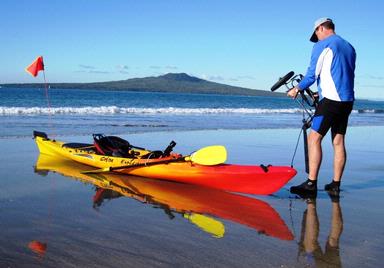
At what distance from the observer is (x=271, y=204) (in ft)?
16.3

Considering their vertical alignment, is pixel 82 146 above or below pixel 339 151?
below

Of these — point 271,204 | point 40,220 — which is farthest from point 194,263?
A: point 271,204

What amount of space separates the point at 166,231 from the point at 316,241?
47.7 inches

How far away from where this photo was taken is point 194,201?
5.07m

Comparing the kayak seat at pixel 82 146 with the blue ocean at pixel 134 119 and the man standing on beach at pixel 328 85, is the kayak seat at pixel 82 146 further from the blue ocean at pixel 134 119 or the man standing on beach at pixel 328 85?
the man standing on beach at pixel 328 85

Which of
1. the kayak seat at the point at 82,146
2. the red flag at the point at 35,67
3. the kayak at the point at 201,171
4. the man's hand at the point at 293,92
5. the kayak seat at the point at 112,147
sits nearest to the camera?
the kayak at the point at 201,171

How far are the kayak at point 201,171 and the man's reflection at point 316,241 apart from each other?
0.61 metres

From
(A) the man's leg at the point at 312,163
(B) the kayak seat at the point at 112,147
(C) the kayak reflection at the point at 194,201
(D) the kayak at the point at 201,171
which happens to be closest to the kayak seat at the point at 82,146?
(D) the kayak at the point at 201,171

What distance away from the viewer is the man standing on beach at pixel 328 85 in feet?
16.9

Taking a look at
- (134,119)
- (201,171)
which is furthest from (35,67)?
(134,119)

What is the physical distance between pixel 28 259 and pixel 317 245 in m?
2.10

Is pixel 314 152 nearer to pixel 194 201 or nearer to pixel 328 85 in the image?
pixel 328 85

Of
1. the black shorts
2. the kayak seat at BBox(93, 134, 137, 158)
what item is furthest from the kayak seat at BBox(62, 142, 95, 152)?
the black shorts

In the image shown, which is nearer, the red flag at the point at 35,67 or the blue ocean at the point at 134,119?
the red flag at the point at 35,67
